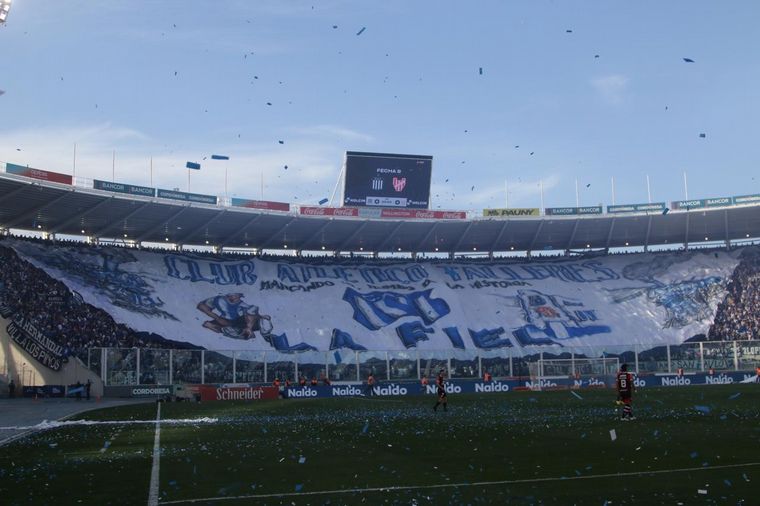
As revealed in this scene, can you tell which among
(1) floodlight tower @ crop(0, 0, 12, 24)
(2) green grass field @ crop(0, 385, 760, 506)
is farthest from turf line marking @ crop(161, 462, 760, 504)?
(1) floodlight tower @ crop(0, 0, 12, 24)

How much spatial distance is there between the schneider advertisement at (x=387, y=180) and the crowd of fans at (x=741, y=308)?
2763 centimetres

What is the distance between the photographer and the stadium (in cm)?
1454

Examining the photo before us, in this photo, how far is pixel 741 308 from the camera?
72625 mm

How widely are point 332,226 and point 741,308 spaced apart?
3683 cm

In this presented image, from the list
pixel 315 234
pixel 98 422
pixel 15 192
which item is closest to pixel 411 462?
pixel 98 422

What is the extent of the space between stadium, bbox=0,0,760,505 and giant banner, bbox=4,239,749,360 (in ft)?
0.85

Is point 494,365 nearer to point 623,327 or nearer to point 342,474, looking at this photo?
point 623,327

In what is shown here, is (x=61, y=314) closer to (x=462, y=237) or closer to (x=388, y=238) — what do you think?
(x=388, y=238)

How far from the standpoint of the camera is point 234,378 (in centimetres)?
5850

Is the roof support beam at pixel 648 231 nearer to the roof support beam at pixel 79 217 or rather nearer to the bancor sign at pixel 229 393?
the bancor sign at pixel 229 393

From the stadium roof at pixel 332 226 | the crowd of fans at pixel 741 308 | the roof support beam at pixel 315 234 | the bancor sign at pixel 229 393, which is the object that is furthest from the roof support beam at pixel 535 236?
the bancor sign at pixel 229 393

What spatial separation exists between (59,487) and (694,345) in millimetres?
55752

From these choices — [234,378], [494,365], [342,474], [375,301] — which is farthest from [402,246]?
[342,474]

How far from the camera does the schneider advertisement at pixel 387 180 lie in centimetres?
7550
